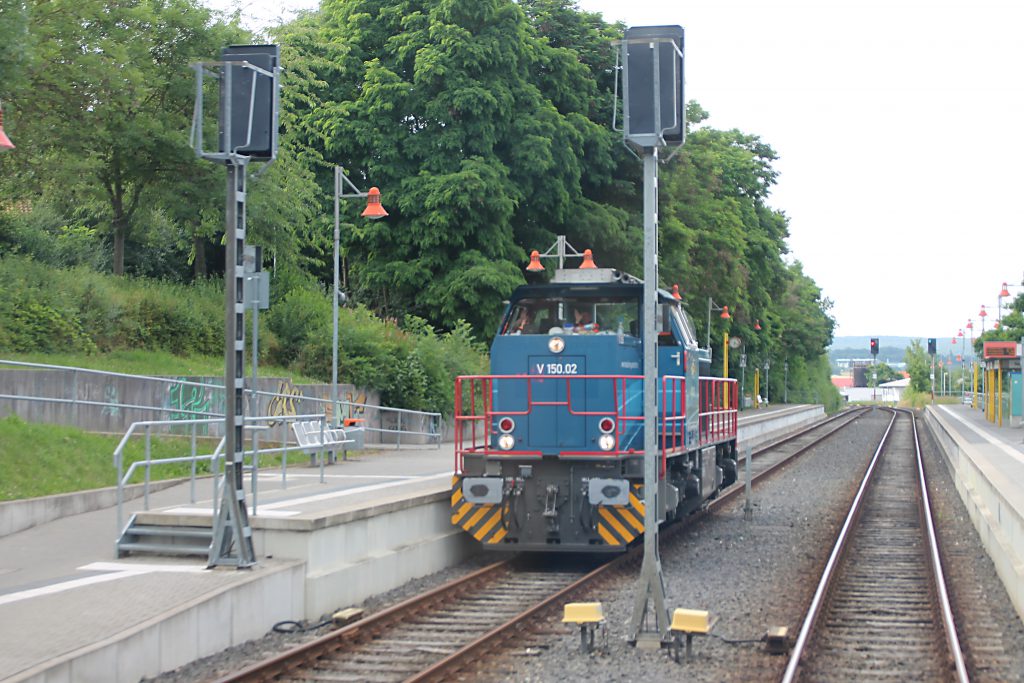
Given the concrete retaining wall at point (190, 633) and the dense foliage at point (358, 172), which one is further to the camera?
the dense foliage at point (358, 172)

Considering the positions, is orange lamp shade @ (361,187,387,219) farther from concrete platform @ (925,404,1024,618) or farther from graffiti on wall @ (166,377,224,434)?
concrete platform @ (925,404,1024,618)

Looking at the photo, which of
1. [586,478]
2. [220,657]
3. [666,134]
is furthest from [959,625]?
[220,657]

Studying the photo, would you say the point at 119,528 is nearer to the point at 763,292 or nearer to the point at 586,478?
the point at 586,478

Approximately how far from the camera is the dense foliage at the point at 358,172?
24.5m

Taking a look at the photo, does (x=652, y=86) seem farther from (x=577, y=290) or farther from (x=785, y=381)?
(x=785, y=381)

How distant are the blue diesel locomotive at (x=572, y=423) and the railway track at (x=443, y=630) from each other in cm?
56

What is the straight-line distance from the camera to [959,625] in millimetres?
10703

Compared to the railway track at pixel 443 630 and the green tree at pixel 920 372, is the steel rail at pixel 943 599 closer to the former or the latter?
the railway track at pixel 443 630

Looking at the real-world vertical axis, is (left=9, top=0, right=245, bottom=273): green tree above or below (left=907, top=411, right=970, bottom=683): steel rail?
above

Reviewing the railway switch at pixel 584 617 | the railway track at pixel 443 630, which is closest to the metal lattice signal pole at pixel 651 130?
the railway switch at pixel 584 617

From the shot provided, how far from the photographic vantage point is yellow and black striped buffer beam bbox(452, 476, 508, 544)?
526 inches

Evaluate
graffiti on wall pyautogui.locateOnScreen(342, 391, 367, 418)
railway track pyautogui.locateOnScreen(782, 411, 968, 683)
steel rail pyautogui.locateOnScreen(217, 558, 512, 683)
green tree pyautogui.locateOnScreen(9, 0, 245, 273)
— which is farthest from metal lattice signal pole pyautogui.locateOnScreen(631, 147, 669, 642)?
graffiti on wall pyautogui.locateOnScreen(342, 391, 367, 418)

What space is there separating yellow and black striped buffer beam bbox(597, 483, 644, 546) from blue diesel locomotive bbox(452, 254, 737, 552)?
0.01 meters

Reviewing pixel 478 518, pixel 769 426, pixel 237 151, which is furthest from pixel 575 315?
pixel 769 426
